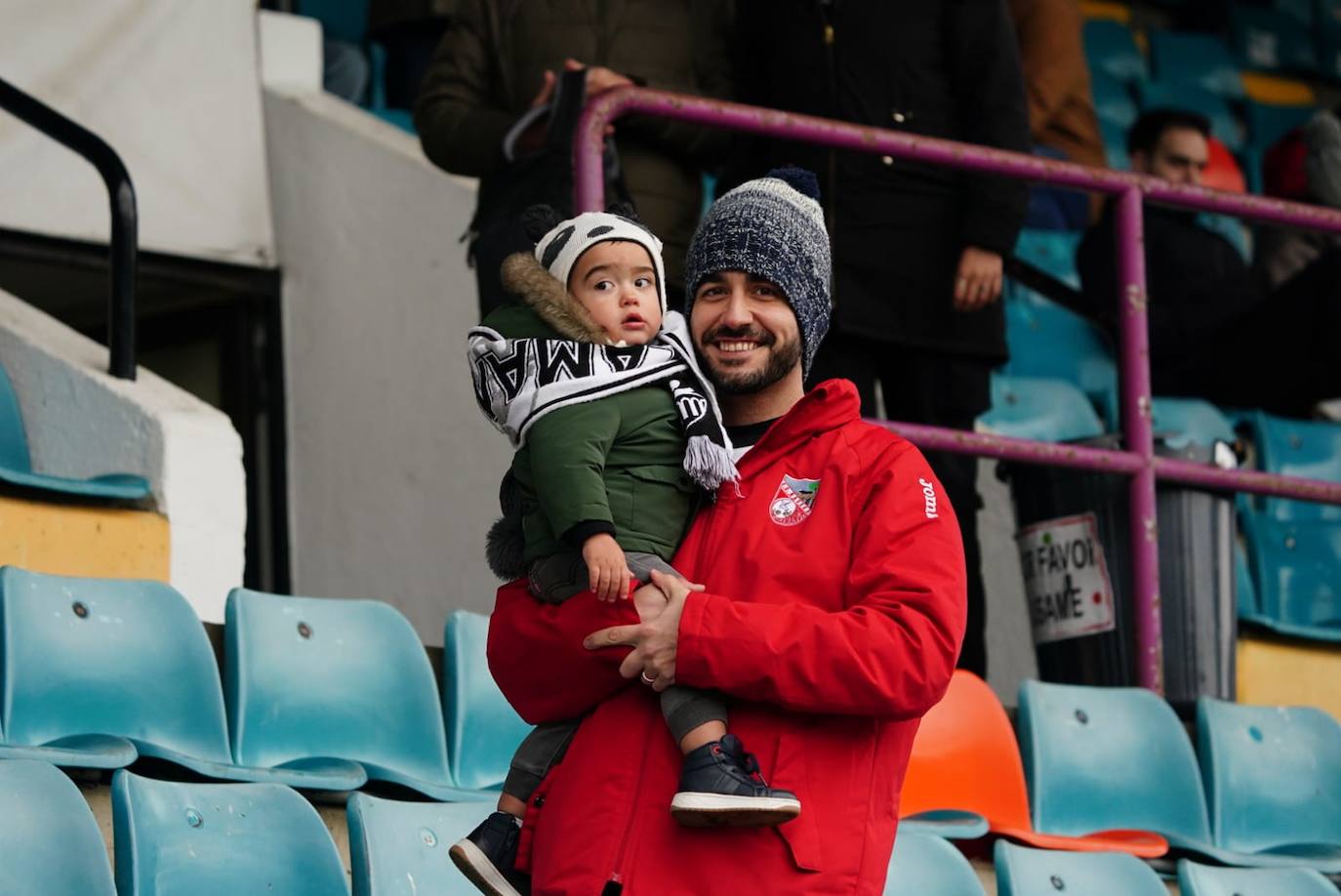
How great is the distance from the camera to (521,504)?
2.79 m

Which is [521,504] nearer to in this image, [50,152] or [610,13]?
[610,13]

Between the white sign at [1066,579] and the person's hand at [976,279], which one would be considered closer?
the person's hand at [976,279]

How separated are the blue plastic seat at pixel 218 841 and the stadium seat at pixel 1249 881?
1.61 metres

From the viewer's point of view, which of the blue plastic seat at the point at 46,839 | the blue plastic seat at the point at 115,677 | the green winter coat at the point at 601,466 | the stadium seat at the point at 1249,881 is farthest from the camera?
the stadium seat at the point at 1249,881

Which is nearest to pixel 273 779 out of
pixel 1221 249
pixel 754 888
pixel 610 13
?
pixel 754 888

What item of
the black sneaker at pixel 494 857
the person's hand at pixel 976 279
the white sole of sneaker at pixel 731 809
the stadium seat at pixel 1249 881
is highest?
→ the person's hand at pixel 976 279

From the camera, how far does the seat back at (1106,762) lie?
14.8 feet

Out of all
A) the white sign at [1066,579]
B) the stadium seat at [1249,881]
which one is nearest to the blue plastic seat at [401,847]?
the stadium seat at [1249,881]

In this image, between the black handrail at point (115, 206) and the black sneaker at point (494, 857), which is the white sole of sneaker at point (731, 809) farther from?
the black handrail at point (115, 206)

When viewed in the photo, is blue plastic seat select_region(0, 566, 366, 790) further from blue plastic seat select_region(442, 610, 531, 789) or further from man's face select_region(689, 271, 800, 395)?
man's face select_region(689, 271, 800, 395)

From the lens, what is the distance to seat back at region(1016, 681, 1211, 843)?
4504 millimetres

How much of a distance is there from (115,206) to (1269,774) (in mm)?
2522

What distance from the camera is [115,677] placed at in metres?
3.65

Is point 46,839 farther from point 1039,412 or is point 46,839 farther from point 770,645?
point 1039,412
